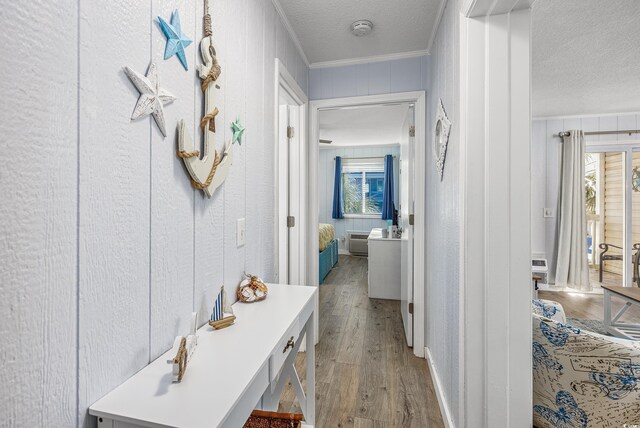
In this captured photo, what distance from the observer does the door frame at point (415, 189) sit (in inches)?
95.7

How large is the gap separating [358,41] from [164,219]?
1.98 m

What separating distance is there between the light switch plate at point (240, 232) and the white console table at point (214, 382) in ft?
0.96

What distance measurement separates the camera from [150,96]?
830mm

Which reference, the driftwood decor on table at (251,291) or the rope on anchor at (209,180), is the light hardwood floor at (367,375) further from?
the rope on anchor at (209,180)

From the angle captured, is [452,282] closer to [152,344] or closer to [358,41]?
[152,344]

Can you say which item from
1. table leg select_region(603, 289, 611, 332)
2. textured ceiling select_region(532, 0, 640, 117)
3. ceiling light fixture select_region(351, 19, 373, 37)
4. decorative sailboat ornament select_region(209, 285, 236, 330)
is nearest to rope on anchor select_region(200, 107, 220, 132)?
decorative sailboat ornament select_region(209, 285, 236, 330)

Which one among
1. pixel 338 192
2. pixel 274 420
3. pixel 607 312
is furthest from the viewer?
pixel 338 192

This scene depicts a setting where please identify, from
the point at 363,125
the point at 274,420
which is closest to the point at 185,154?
the point at 274,420

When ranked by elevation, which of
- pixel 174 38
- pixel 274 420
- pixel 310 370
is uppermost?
pixel 174 38

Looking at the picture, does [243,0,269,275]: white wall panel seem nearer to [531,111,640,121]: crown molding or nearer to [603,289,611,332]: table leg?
[603,289,611,332]: table leg

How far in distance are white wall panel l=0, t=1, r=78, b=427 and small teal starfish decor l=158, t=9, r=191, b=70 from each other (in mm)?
288

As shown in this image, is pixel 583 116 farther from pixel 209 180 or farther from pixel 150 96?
pixel 150 96

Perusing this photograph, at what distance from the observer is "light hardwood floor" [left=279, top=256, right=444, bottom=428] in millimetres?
1771

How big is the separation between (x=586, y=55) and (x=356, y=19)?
2118mm
